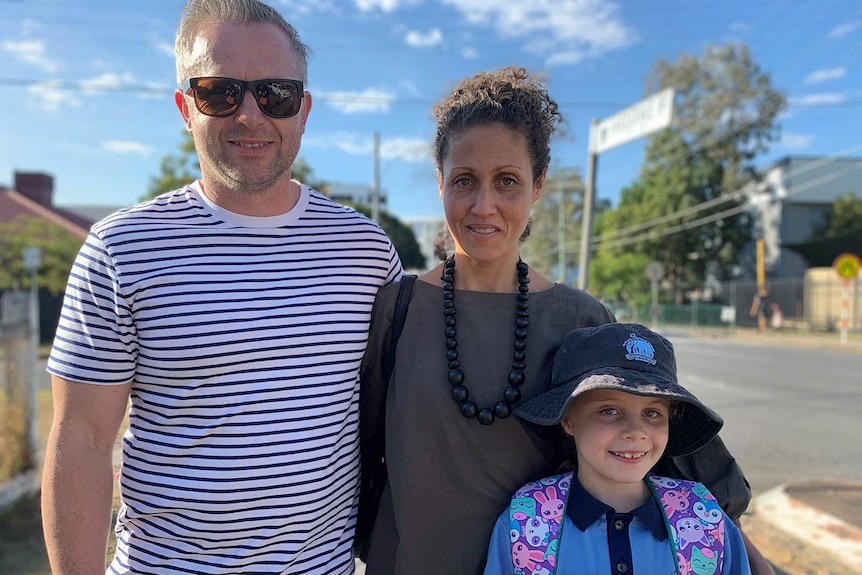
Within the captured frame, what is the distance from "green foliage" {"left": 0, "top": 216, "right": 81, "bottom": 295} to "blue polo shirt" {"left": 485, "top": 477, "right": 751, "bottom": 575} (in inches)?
820

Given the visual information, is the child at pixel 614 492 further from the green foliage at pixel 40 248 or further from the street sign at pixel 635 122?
the green foliage at pixel 40 248

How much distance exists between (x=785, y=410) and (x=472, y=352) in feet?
25.6

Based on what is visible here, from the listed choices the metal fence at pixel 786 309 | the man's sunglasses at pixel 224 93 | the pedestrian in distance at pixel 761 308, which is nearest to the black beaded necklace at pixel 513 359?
the man's sunglasses at pixel 224 93

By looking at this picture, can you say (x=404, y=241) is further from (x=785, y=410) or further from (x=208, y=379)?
(x=208, y=379)

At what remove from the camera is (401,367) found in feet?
5.38

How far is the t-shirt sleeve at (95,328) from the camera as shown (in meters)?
1.34

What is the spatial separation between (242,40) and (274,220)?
49 centimetres

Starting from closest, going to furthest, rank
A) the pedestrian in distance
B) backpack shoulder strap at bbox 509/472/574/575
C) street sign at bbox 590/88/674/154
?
backpack shoulder strap at bbox 509/472/574/575 < street sign at bbox 590/88/674/154 < the pedestrian in distance

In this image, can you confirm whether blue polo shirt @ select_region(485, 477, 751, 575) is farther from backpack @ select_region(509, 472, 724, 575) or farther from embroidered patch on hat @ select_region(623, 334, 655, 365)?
embroidered patch on hat @ select_region(623, 334, 655, 365)

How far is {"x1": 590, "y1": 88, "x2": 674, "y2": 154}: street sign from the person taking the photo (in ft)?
17.4

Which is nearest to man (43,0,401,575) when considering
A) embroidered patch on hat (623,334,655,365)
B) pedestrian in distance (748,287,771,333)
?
embroidered patch on hat (623,334,655,365)

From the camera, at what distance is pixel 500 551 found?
149 centimetres

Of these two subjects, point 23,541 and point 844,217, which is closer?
point 23,541

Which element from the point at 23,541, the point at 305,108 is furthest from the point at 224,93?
the point at 23,541
